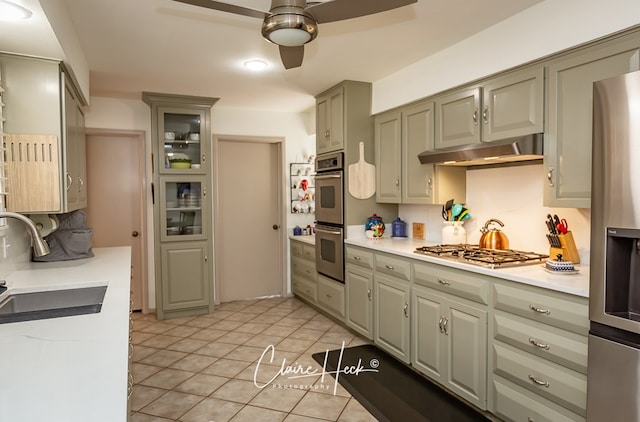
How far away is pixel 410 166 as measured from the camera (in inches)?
135

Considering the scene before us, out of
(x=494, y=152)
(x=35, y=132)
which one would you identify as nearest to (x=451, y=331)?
(x=494, y=152)

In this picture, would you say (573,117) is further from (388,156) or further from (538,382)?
(388,156)

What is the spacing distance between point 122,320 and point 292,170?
3.87 m

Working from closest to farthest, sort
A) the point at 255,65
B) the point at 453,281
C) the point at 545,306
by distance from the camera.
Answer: the point at 545,306 < the point at 453,281 < the point at 255,65

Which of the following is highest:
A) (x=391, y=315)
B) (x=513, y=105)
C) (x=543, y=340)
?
(x=513, y=105)

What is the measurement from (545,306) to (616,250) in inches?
21.5

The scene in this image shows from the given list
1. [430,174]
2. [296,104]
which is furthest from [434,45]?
[296,104]

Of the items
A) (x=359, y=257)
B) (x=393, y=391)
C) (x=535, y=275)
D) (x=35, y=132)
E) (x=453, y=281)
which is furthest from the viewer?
(x=359, y=257)

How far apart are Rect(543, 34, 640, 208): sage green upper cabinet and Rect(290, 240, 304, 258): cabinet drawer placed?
10.0 ft

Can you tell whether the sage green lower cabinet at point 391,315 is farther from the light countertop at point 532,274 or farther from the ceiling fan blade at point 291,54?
the ceiling fan blade at point 291,54

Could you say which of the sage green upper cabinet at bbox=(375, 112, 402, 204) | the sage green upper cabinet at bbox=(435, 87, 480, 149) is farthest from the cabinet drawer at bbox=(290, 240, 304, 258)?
the sage green upper cabinet at bbox=(435, 87, 480, 149)

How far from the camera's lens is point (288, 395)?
2.71m

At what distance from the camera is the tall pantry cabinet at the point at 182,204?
14.2 feet

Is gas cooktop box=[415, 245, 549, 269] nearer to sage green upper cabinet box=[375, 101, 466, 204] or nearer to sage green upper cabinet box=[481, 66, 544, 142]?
sage green upper cabinet box=[375, 101, 466, 204]
